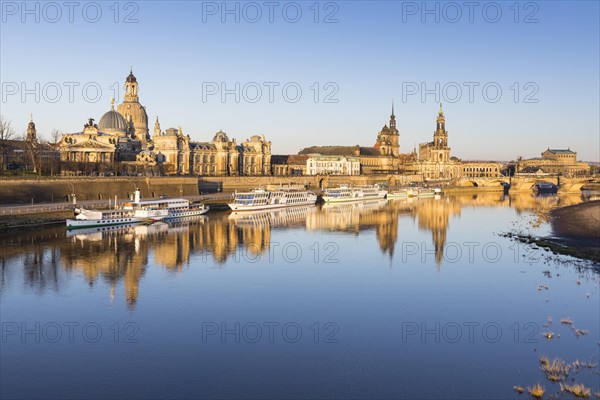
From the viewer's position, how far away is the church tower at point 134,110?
390ft

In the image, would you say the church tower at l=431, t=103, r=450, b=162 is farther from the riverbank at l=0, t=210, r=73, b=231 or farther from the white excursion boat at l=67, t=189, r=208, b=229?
the riverbank at l=0, t=210, r=73, b=231

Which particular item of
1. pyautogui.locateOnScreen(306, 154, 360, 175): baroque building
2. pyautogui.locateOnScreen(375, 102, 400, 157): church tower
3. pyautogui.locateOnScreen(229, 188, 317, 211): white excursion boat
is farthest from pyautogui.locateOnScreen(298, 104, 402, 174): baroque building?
pyautogui.locateOnScreen(229, 188, 317, 211): white excursion boat

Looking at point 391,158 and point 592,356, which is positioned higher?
point 391,158

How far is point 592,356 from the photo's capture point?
18.4 m

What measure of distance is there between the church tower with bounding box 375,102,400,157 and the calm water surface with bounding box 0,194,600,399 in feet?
398

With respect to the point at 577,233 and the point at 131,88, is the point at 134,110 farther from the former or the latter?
the point at 577,233

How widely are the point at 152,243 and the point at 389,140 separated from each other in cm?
13145

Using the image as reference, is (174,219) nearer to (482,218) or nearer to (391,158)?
(482,218)

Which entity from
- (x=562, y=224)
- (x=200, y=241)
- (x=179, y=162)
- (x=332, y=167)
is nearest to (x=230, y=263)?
(x=200, y=241)

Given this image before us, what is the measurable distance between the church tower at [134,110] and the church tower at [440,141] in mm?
77397

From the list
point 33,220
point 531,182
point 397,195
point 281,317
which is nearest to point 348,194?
point 397,195

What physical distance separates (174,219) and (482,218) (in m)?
32.9

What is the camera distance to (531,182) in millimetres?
126688

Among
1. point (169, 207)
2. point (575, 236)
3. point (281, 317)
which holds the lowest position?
point (281, 317)
